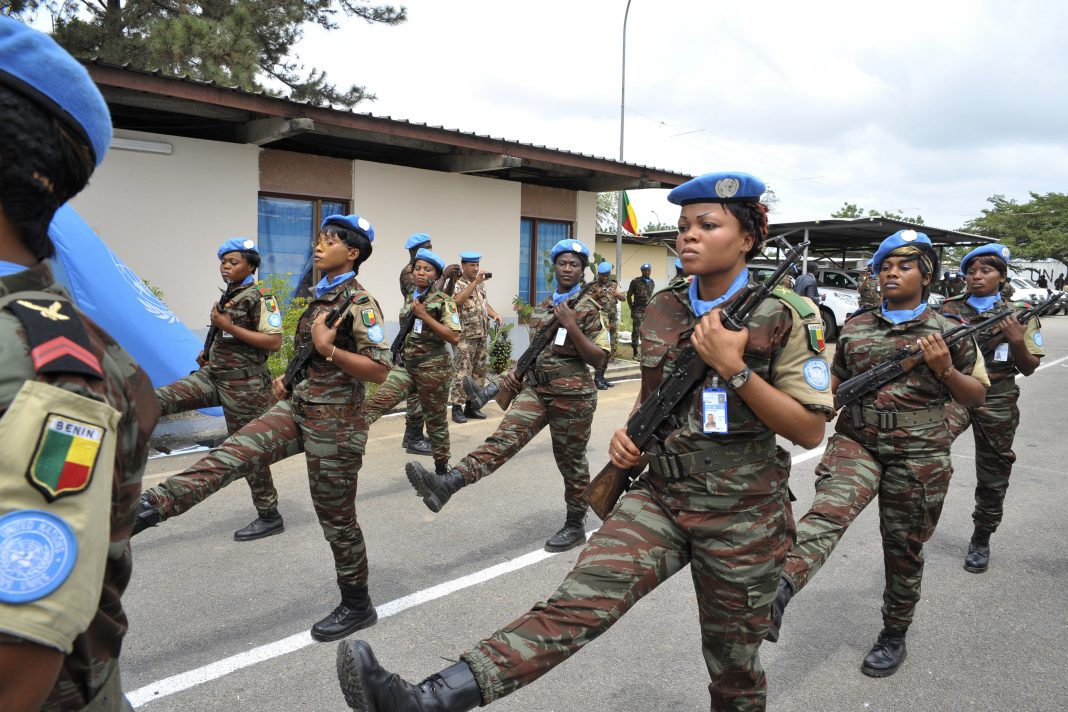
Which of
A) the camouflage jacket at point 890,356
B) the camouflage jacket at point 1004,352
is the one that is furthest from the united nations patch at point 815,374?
the camouflage jacket at point 1004,352

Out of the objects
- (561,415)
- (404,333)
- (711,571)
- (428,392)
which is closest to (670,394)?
(711,571)

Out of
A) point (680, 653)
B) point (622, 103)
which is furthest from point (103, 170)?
point (622, 103)

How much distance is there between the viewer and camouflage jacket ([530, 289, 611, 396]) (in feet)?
16.0

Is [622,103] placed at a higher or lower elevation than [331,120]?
higher

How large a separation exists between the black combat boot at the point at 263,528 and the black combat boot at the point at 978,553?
4336mm

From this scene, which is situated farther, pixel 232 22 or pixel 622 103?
pixel 622 103

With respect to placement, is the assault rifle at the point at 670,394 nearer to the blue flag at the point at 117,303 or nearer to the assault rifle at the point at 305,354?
the assault rifle at the point at 305,354

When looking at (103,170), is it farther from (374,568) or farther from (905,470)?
(905,470)

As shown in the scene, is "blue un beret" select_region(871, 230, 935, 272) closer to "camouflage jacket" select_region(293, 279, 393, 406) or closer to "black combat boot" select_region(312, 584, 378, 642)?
"camouflage jacket" select_region(293, 279, 393, 406)

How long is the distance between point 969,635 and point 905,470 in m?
1.07

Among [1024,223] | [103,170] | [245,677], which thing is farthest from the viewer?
[1024,223]

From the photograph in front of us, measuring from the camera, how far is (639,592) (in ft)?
7.20

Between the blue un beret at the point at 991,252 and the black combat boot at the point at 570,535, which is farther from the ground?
the blue un beret at the point at 991,252

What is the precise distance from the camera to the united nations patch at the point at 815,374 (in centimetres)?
222
